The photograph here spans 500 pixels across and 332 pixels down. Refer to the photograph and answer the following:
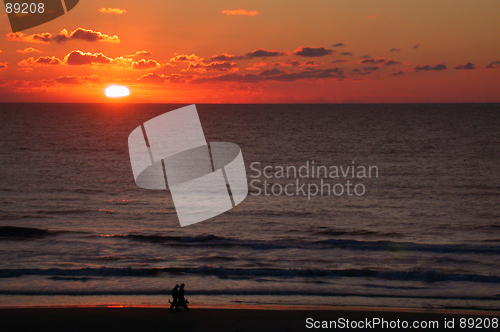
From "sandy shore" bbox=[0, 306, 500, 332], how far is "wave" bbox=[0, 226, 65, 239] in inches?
359

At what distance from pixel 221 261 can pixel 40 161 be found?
108 ft

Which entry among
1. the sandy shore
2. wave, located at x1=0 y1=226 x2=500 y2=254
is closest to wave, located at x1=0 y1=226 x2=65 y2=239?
wave, located at x1=0 y1=226 x2=500 y2=254

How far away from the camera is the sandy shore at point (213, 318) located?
1015 centimetres

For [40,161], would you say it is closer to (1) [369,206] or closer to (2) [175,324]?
(1) [369,206]

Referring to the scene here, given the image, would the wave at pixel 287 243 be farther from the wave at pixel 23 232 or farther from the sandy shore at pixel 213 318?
the sandy shore at pixel 213 318

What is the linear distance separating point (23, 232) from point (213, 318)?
13.5 m

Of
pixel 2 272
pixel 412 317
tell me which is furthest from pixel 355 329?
pixel 2 272

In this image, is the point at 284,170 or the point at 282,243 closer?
the point at 282,243

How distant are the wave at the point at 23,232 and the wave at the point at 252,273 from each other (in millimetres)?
5107

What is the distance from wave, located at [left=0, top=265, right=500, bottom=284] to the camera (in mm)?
14609

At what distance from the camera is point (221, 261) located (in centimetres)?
1641

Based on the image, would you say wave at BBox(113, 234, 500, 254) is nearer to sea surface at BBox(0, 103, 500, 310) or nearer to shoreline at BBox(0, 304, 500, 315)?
sea surface at BBox(0, 103, 500, 310)

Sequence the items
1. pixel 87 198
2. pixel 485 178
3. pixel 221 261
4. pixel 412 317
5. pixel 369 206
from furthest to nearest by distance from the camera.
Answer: pixel 485 178, pixel 87 198, pixel 369 206, pixel 221 261, pixel 412 317

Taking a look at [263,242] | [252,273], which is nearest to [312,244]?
[263,242]
